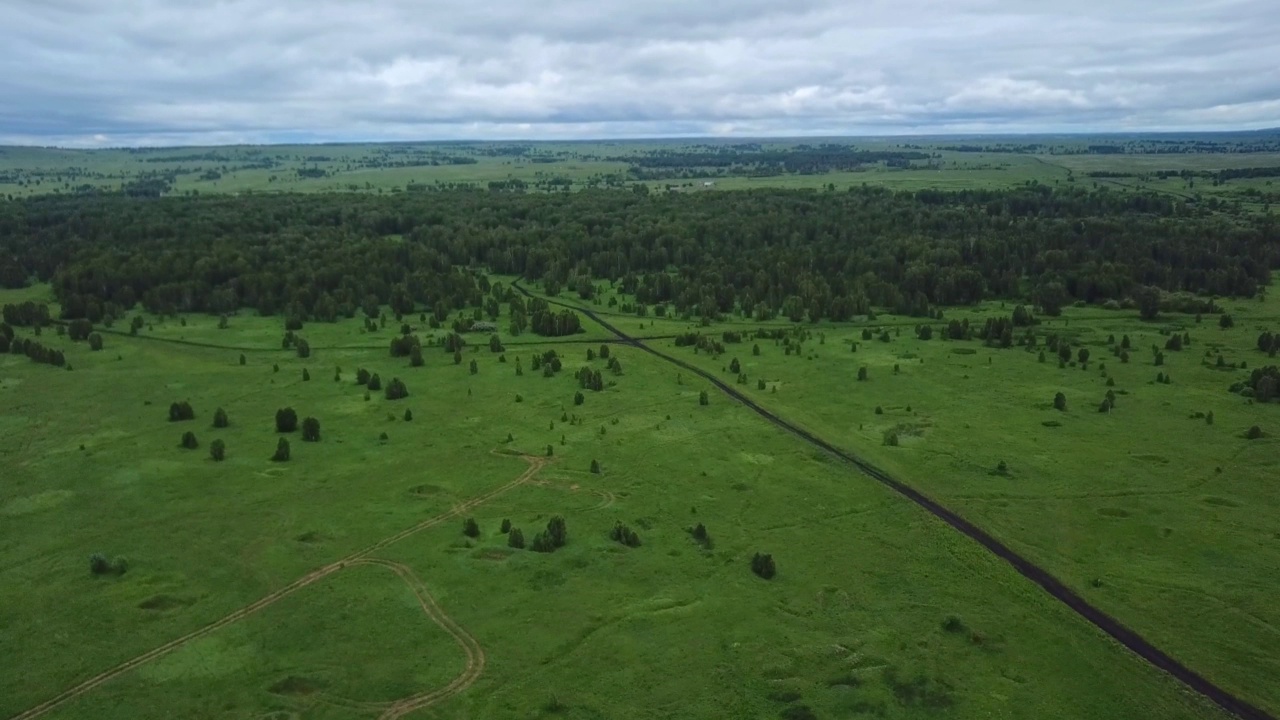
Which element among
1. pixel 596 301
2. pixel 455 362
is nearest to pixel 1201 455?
pixel 455 362

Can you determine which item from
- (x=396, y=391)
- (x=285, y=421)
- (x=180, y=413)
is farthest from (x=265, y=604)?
(x=396, y=391)

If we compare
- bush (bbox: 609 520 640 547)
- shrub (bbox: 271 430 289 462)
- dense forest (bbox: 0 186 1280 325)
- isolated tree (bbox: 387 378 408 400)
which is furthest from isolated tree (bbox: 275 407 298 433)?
dense forest (bbox: 0 186 1280 325)

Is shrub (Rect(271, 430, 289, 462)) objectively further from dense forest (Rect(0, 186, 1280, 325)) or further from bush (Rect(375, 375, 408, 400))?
dense forest (Rect(0, 186, 1280, 325))

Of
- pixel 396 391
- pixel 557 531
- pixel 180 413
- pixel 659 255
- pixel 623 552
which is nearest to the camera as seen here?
pixel 623 552

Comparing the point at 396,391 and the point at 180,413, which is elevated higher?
the point at 180,413

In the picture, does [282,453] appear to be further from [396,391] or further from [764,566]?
[764,566]

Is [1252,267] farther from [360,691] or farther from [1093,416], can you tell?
[360,691]

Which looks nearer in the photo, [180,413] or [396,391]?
[180,413]

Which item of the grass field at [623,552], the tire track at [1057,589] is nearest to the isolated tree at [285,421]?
the grass field at [623,552]
